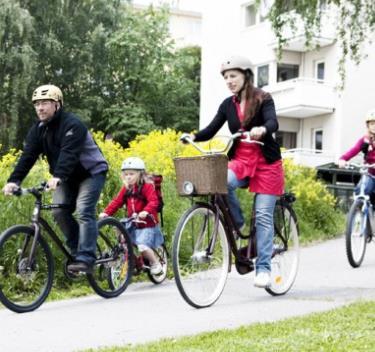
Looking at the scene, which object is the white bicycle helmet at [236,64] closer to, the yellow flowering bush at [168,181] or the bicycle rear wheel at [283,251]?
the yellow flowering bush at [168,181]

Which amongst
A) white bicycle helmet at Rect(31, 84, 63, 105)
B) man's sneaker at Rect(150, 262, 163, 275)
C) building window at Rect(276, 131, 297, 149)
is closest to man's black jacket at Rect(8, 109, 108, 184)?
white bicycle helmet at Rect(31, 84, 63, 105)

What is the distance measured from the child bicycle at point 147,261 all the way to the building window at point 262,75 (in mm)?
26213

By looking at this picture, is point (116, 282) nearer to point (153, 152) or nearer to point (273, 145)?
point (273, 145)

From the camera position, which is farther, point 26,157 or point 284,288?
point 284,288

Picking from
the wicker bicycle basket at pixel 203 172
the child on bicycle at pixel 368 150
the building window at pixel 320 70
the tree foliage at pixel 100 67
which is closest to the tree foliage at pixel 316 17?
the child on bicycle at pixel 368 150

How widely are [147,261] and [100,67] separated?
30610 mm

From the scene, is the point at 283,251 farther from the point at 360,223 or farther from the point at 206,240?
the point at 360,223

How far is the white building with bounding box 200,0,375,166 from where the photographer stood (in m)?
32.2

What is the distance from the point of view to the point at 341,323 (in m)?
5.60

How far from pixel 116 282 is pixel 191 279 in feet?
4.15

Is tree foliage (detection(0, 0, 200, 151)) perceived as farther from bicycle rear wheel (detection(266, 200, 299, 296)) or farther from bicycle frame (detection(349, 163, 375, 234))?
bicycle rear wheel (detection(266, 200, 299, 296))

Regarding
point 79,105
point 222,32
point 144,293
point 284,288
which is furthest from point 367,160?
point 79,105

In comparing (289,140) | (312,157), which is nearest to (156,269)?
(312,157)

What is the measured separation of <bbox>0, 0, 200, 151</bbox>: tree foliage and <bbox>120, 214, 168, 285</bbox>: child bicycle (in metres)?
25.0
